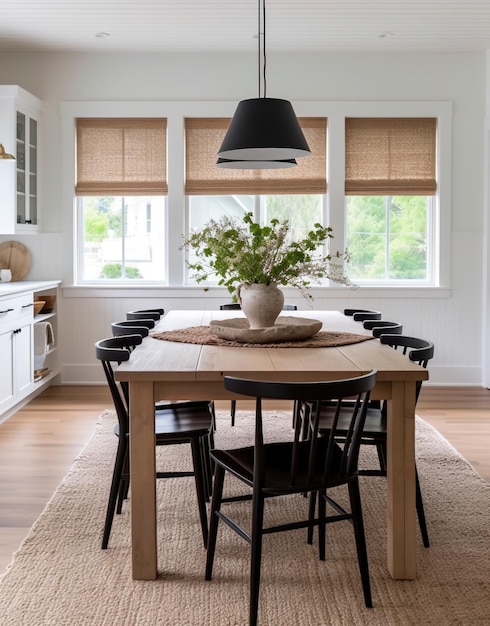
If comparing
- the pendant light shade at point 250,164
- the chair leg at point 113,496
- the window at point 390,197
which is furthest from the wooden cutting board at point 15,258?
the chair leg at point 113,496

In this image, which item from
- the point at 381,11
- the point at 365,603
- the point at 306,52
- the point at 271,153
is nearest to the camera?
the point at 365,603

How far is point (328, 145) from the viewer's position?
7.02 m

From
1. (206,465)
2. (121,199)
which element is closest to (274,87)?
(121,199)

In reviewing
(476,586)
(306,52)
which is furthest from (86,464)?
(306,52)

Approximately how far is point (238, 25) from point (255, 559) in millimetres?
4624

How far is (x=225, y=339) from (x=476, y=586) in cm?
155

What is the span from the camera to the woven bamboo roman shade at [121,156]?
704 centimetres

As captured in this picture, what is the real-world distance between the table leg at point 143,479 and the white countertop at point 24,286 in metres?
2.74

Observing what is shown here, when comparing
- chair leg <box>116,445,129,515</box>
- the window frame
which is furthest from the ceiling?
chair leg <box>116,445,129,515</box>

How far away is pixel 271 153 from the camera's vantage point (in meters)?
4.47

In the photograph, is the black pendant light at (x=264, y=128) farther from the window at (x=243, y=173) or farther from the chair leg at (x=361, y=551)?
the window at (x=243, y=173)

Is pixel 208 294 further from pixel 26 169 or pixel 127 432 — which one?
pixel 127 432

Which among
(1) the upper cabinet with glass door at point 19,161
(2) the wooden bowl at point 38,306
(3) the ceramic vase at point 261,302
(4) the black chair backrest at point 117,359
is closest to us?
(4) the black chair backrest at point 117,359

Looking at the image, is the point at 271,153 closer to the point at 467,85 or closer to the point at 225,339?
the point at 225,339
